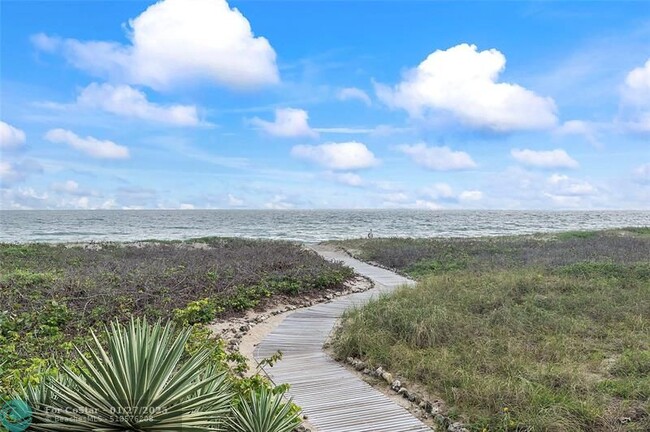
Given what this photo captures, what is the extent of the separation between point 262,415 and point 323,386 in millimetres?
2536

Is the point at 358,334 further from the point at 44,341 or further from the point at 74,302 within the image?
the point at 74,302

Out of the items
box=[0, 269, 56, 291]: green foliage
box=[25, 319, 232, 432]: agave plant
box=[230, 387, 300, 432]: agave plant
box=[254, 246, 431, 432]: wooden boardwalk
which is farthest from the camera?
box=[0, 269, 56, 291]: green foliage

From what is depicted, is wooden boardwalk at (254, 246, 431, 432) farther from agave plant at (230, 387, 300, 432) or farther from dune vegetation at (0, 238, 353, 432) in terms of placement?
agave plant at (230, 387, 300, 432)

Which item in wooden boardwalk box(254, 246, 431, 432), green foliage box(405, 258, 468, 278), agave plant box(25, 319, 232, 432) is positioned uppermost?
agave plant box(25, 319, 232, 432)

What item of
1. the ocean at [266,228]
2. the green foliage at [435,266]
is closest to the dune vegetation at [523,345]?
the green foliage at [435,266]

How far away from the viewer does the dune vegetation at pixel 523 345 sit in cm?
501

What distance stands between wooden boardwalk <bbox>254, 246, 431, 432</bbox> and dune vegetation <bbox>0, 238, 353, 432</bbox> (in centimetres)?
86

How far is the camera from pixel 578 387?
551cm

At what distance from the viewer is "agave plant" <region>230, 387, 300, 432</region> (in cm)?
376

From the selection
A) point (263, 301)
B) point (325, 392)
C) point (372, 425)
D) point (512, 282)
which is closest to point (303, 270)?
point (263, 301)

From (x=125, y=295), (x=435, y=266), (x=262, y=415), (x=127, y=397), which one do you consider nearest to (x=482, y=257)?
(x=435, y=266)

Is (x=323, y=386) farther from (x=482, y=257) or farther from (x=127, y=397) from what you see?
(x=482, y=257)

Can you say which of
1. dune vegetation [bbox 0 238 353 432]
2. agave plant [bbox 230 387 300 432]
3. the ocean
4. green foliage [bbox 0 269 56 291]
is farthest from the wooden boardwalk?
the ocean

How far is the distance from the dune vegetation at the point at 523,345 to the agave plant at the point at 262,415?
2.18m
